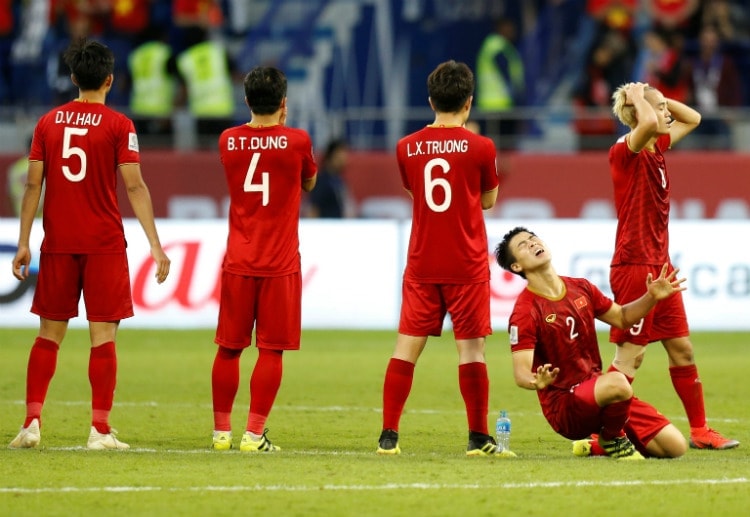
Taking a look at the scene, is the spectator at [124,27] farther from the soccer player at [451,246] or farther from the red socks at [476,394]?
the red socks at [476,394]

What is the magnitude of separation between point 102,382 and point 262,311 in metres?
0.93

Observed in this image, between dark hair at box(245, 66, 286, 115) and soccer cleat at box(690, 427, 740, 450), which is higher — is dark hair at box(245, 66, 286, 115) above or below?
above

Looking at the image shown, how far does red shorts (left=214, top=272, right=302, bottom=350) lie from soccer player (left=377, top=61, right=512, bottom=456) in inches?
23.9

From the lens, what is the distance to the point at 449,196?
8344mm

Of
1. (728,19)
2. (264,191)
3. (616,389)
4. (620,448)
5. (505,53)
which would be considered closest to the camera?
(616,389)

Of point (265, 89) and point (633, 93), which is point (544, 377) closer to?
point (633, 93)

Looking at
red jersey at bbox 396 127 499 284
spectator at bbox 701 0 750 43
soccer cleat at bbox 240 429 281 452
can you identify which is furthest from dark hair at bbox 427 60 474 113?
spectator at bbox 701 0 750 43

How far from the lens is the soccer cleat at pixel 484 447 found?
27.1 feet

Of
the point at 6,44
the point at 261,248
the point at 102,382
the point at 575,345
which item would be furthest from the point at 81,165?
the point at 6,44

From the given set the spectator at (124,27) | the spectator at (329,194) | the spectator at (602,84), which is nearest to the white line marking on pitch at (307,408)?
the spectator at (329,194)

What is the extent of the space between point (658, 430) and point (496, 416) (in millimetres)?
2260

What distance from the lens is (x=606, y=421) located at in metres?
8.00

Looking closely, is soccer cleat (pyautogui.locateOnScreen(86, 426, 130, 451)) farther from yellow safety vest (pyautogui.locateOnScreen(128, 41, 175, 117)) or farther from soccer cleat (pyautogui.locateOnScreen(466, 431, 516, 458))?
yellow safety vest (pyautogui.locateOnScreen(128, 41, 175, 117))

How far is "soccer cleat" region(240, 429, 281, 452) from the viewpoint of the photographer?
8422 mm
